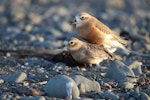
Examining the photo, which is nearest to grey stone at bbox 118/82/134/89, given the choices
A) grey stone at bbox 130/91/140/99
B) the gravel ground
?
the gravel ground

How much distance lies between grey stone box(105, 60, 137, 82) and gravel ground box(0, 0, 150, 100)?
2 cm

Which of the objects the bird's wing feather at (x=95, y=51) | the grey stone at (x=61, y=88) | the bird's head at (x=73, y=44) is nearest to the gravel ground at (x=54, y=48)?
the grey stone at (x=61, y=88)

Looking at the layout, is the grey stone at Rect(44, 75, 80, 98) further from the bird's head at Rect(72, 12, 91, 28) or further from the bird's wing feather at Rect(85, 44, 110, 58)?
the bird's head at Rect(72, 12, 91, 28)

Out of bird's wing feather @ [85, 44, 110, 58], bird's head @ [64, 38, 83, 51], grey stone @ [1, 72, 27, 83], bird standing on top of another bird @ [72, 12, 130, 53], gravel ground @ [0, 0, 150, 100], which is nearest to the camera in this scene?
gravel ground @ [0, 0, 150, 100]

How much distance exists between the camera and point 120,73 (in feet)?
27.2

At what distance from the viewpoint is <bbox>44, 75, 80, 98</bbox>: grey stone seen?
695 centimetres

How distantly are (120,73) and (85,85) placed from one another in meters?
1.12

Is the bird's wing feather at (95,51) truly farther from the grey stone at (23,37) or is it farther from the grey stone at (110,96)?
the grey stone at (23,37)

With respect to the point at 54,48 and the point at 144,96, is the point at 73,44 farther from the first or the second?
the point at 54,48

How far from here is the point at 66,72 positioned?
28.6 feet

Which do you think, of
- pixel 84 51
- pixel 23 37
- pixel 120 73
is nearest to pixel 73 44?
pixel 84 51

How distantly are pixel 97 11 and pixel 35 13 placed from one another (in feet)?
9.98

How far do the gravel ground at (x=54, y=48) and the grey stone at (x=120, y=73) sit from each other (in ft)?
0.06

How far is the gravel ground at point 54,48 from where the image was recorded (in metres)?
7.43
